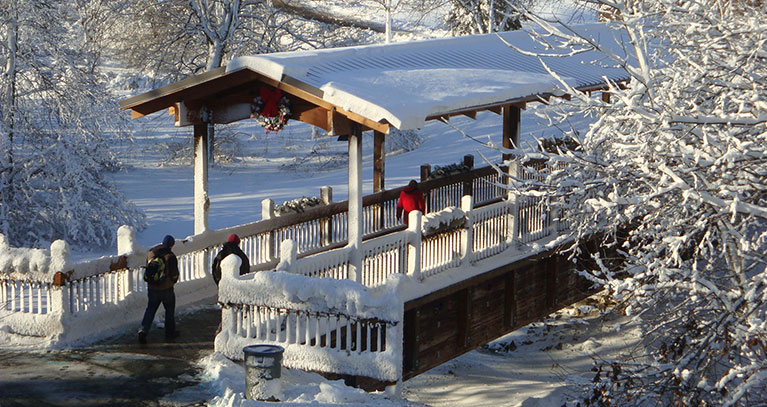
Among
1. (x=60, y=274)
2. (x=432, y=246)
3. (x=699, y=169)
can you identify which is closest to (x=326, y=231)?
(x=432, y=246)

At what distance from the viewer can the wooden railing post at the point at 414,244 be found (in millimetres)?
15018

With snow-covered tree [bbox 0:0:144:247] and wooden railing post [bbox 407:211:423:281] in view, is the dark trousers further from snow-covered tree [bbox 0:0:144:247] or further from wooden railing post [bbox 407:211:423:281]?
snow-covered tree [bbox 0:0:144:247]

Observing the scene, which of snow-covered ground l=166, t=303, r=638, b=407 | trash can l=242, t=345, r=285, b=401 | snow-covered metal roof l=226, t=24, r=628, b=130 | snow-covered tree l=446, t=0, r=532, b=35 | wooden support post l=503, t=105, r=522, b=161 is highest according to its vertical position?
snow-covered tree l=446, t=0, r=532, b=35

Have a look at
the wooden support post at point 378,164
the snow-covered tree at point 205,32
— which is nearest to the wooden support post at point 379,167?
the wooden support post at point 378,164

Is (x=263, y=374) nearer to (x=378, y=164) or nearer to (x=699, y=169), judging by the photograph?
(x=699, y=169)

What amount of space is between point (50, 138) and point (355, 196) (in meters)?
14.6

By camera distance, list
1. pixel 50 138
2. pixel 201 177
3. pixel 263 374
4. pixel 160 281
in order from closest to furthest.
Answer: pixel 263 374, pixel 160 281, pixel 201 177, pixel 50 138

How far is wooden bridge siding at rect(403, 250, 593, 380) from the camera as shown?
15727 millimetres

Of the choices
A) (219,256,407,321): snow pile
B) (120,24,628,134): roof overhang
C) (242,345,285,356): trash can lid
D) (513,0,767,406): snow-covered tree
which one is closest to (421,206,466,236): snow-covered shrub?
(120,24,628,134): roof overhang

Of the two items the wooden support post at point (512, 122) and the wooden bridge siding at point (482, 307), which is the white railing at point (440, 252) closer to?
the wooden bridge siding at point (482, 307)

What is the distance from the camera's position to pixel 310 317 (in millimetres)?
12148

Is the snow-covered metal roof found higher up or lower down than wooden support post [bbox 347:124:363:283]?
higher up

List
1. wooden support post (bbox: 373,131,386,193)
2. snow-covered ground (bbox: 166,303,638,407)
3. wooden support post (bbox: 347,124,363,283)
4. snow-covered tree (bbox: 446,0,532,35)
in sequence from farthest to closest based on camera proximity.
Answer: snow-covered tree (bbox: 446,0,532,35)
wooden support post (bbox: 373,131,386,193)
snow-covered ground (bbox: 166,303,638,407)
wooden support post (bbox: 347,124,363,283)

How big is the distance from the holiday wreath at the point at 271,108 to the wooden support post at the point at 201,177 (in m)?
1.24
